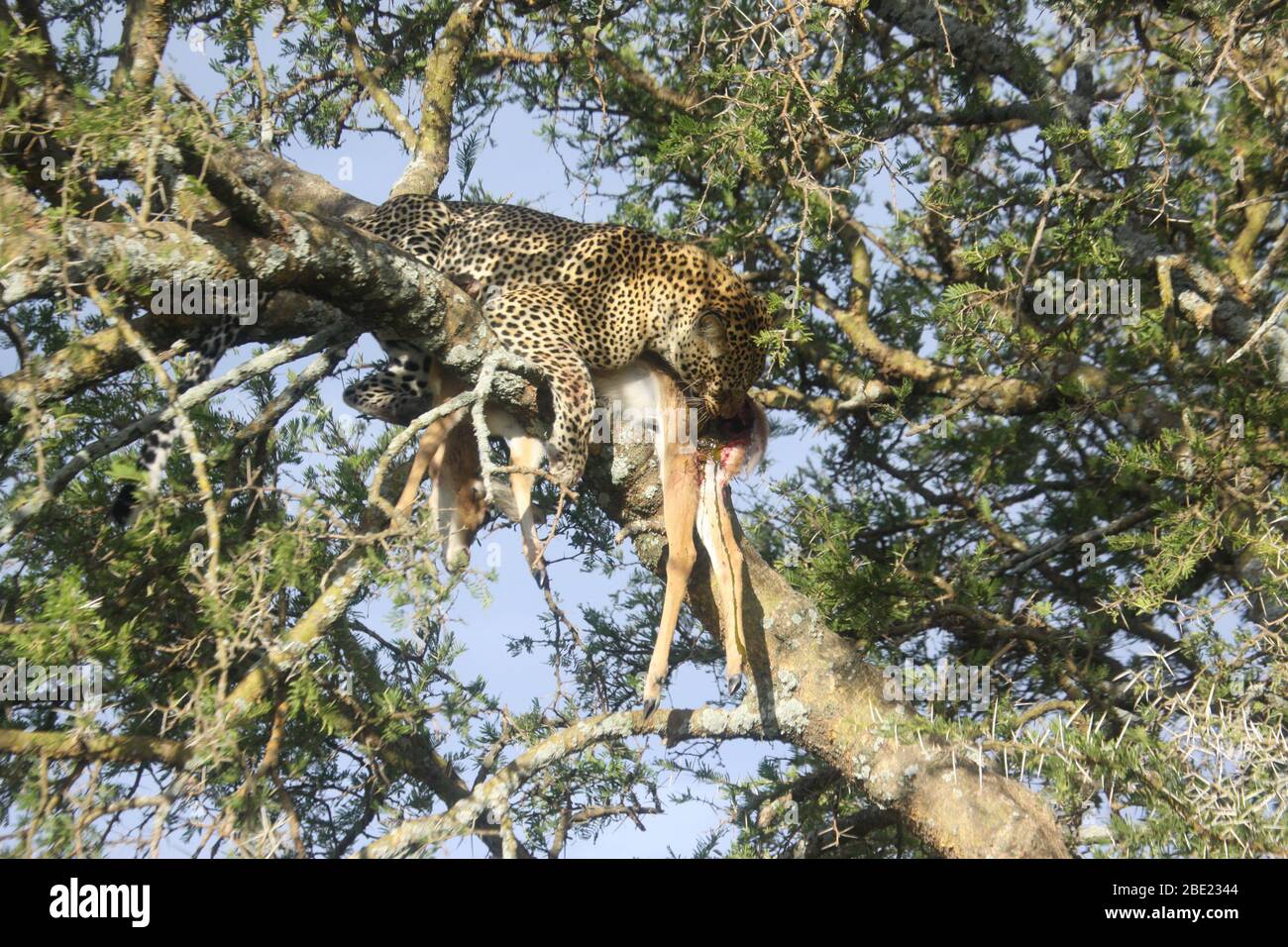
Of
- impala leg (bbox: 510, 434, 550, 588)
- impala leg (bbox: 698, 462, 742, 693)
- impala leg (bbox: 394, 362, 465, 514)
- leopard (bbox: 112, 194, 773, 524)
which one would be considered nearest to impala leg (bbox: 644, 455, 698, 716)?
impala leg (bbox: 698, 462, 742, 693)

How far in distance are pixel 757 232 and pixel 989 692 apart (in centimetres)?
272

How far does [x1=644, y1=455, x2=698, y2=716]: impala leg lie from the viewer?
251 inches

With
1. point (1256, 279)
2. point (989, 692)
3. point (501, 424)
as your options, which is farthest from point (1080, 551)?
point (501, 424)

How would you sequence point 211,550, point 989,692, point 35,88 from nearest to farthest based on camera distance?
1. point 211,550
2. point 35,88
3. point 989,692

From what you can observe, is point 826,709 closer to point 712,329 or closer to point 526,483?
point 526,483

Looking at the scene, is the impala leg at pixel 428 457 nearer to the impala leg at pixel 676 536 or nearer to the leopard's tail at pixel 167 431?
the leopard's tail at pixel 167 431

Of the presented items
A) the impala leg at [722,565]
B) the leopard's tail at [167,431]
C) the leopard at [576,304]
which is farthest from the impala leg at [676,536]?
the leopard's tail at [167,431]

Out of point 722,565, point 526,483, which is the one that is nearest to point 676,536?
point 722,565

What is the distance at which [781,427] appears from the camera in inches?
316

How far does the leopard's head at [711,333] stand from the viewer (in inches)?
270

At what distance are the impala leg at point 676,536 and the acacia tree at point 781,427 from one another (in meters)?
0.17

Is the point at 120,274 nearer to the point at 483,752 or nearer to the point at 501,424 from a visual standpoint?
the point at 501,424

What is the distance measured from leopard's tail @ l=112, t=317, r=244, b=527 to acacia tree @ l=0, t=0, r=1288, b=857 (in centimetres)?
11

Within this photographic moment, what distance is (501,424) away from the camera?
6469 millimetres
